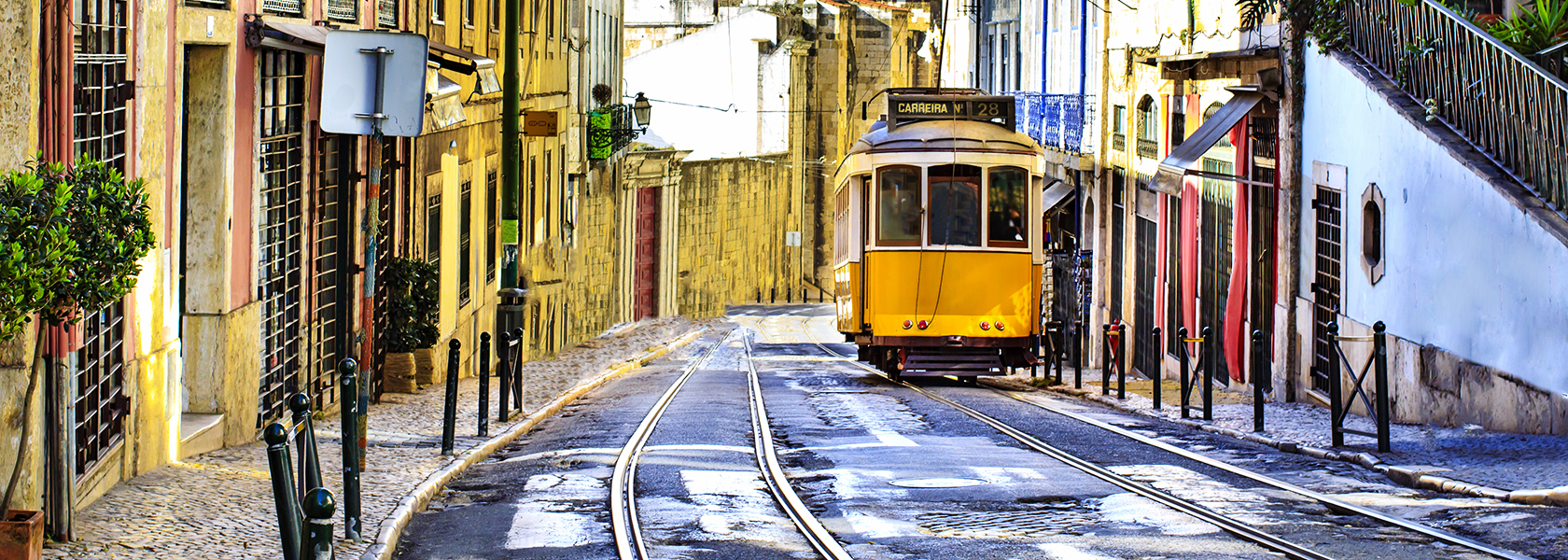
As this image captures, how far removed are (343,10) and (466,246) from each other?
25.4 ft

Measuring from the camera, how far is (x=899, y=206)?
18.8 metres

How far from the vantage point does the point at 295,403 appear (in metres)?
7.02

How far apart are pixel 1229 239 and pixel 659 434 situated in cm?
896

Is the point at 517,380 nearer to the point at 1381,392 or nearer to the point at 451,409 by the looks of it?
the point at 451,409

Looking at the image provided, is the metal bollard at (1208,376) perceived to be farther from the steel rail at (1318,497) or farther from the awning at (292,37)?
the awning at (292,37)

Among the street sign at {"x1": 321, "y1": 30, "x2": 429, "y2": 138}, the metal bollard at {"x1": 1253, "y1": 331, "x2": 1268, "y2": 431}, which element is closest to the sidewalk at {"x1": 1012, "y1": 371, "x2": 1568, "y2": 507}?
the metal bollard at {"x1": 1253, "y1": 331, "x2": 1268, "y2": 431}

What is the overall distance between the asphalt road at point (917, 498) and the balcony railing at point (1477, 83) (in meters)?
2.61

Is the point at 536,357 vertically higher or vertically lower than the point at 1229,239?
lower

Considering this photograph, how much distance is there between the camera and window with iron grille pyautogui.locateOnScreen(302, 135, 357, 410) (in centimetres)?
1391

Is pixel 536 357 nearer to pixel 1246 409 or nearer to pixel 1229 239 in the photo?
pixel 1229 239

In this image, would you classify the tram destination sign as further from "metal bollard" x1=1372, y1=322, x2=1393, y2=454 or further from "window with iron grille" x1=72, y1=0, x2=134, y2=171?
"window with iron grille" x1=72, y1=0, x2=134, y2=171

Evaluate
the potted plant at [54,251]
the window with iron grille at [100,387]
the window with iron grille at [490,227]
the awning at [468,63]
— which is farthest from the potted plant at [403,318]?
the potted plant at [54,251]

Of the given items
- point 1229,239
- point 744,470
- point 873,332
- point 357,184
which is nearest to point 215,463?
point 744,470

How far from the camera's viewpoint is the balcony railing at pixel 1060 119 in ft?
89.9
